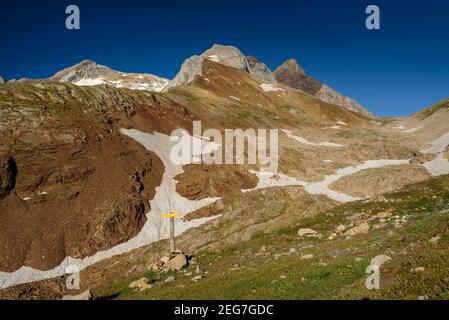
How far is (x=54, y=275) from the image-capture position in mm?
40562

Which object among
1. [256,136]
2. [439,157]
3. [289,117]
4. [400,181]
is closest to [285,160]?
[256,136]

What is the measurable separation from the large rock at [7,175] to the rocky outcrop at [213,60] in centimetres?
10715

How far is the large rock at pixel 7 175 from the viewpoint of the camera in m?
47.2

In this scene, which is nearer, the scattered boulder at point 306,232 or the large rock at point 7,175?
the scattered boulder at point 306,232

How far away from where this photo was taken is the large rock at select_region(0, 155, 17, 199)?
1858 inches

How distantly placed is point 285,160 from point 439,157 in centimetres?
3355

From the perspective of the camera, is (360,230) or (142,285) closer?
(142,285)

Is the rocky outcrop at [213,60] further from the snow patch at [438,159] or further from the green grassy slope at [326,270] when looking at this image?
the green grassy slope at [326,270]

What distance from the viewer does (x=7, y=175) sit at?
159 ft

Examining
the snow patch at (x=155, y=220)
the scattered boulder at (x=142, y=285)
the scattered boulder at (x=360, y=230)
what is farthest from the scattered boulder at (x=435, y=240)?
the snow patch at (x=155, y=220)

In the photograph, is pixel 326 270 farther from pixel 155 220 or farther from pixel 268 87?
pixel 268 87

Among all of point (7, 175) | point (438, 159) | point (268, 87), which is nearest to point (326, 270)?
point (7, 175)

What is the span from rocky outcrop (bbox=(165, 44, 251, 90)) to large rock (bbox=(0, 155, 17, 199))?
352 feet

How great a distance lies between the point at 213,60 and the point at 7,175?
5704 inches
